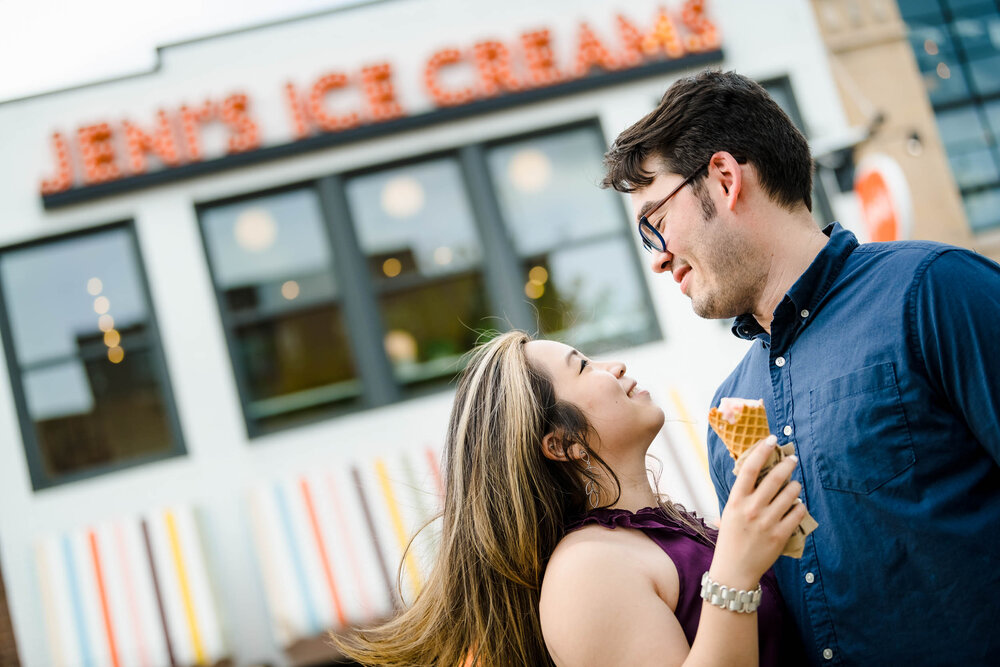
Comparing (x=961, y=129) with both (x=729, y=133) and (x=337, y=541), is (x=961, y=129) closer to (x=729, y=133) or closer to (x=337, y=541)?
(x=337, y=541)

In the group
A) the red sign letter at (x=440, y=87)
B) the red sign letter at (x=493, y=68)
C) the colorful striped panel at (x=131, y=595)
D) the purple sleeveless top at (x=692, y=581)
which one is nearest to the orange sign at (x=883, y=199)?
the red sign letter at (x=493, y=68)

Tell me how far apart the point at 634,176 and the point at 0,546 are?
680 cm

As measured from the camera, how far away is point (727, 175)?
2111 mm

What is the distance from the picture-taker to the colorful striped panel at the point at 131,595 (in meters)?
6.31

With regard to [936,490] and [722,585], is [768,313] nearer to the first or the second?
[936,490]

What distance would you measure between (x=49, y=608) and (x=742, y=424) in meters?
6.51

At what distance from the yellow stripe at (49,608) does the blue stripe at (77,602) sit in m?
0.14

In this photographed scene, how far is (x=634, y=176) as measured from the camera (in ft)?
7.50

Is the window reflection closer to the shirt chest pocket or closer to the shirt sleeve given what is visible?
the shirt chest pocket

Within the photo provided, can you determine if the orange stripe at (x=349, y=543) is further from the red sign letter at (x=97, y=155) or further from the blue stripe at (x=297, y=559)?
the red sign letter at (x=97, y=155)

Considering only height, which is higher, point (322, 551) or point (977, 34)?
point (977, 34)

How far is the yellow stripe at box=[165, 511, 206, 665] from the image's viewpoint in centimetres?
630

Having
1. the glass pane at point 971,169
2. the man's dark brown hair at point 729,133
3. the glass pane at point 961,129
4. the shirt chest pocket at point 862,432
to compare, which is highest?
the glass pane at point 961,129

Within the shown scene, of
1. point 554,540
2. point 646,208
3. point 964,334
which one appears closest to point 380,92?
point 646,208
